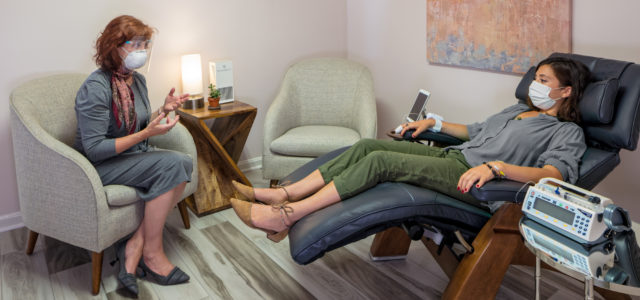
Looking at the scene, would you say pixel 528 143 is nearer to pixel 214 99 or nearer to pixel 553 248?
pixel 553 248

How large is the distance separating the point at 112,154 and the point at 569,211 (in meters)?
1.76

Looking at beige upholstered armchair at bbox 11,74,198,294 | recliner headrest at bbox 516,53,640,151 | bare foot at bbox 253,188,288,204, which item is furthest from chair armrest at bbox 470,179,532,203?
beige upholstered armchair at bbox 11,74,198,294

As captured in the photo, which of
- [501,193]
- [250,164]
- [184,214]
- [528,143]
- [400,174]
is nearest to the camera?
[501,193]

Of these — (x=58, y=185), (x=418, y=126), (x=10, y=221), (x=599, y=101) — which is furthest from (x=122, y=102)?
(x=599, y=101)

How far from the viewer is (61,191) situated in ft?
6.77

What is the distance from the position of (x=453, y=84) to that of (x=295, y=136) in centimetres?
108

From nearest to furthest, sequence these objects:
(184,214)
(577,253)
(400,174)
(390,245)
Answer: (577,253) < (400,174) < (390,245) < (184,214)

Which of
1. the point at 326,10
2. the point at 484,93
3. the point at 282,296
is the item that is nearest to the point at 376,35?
the point at 326,10

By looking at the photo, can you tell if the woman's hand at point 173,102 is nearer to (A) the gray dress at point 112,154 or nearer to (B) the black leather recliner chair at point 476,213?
(A) the gray dress at point 112,154

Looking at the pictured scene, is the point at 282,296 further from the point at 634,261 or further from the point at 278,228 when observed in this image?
the point at 634,261

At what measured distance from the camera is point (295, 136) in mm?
3021

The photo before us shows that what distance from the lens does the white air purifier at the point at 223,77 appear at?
3201mm

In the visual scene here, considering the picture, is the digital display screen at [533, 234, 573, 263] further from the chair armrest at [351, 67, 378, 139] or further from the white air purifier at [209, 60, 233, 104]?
the white air purifier at [209, 60, 233, 104]

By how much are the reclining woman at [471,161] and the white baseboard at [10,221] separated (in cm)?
162
